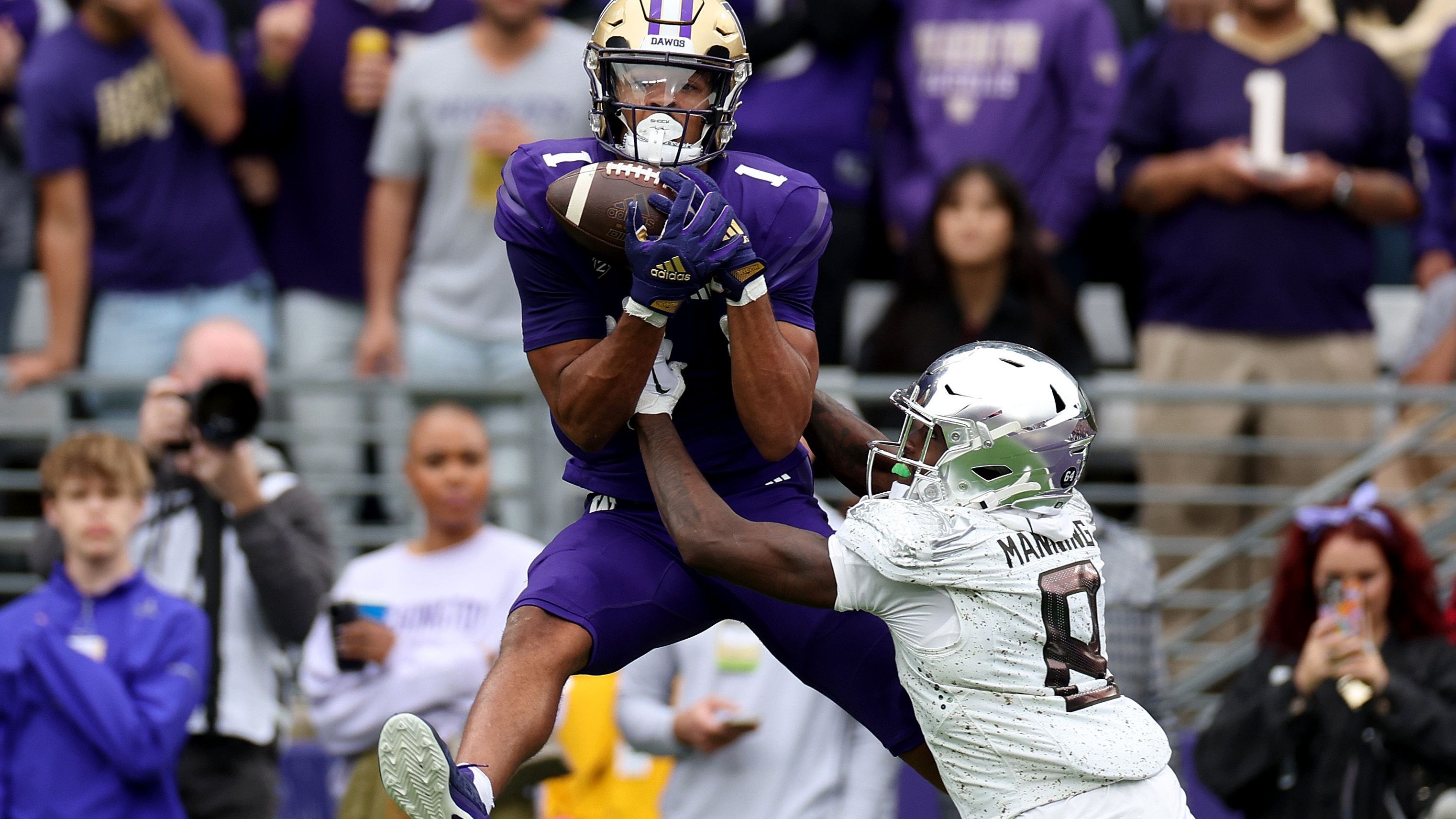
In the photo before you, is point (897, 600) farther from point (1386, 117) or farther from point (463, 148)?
point (1386, 117)

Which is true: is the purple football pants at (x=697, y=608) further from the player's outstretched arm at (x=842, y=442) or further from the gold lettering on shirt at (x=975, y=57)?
the gold lettering on shirt at (x=975, y=57)

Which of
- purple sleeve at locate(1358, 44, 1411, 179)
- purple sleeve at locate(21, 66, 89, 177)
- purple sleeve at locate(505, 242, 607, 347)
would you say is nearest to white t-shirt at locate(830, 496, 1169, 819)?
purple sleeve at locate(505, 242, 607, 347)

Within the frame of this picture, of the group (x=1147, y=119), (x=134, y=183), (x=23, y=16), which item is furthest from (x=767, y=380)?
(x=23, y=16)

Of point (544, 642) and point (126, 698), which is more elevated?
point (544, 642)

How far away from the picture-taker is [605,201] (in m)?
4.09

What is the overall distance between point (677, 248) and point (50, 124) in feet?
14.7

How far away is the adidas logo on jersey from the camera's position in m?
3.99

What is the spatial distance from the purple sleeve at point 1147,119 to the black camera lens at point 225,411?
11.3 ft

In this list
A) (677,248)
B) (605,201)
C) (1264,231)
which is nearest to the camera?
(677,248)

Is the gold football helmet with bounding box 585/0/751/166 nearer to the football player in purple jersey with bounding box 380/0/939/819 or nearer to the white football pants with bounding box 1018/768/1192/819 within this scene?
the football player in purple jersey with bounding box 380/0/939/819

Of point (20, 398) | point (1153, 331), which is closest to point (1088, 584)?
point (1153, 331)

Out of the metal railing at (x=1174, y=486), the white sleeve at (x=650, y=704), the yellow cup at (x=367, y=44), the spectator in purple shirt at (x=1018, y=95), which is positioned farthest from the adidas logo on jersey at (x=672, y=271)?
the yellow cup at (x=367, y=44)

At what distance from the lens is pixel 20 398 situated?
818 cm

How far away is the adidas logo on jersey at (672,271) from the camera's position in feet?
13.1
